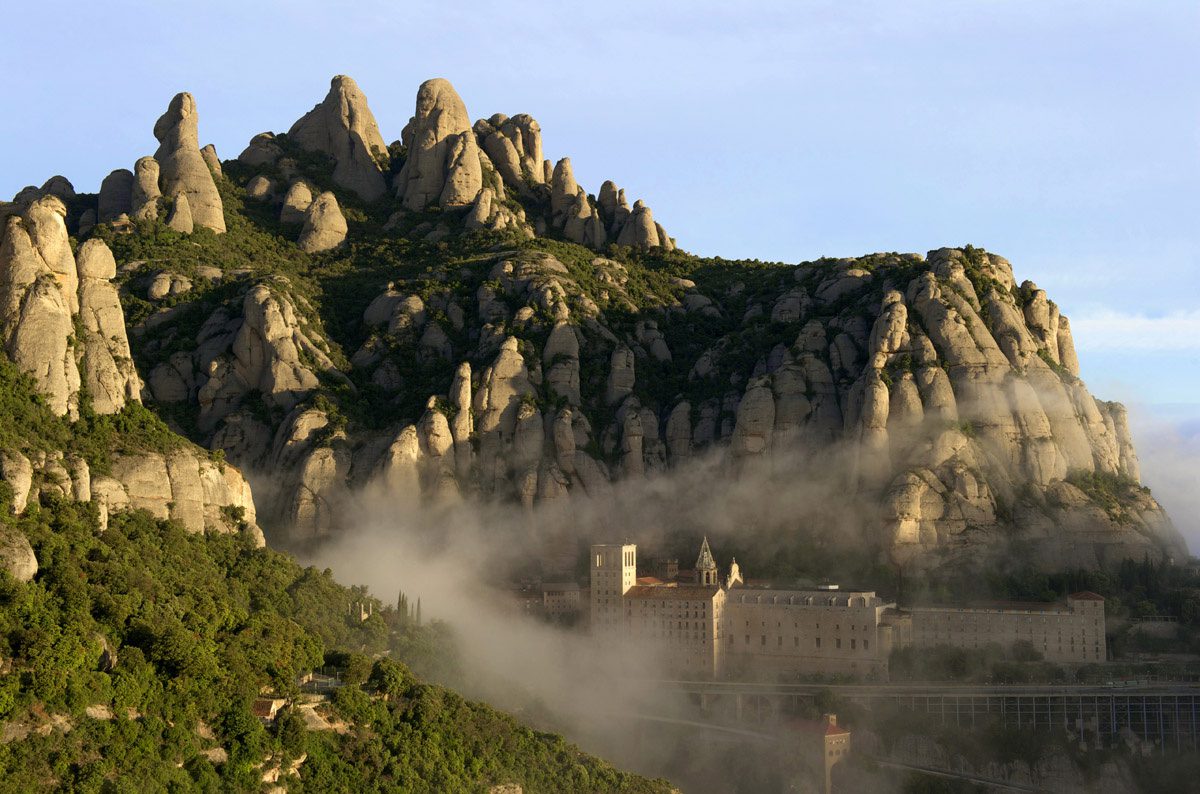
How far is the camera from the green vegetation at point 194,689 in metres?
111

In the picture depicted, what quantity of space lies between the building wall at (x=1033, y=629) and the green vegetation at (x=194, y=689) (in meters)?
36.5

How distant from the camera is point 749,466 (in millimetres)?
192000

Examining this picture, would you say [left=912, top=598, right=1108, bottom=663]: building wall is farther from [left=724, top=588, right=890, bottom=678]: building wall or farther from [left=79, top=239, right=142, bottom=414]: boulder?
[left=79, top=239, right=142, bottom=414]: boulder

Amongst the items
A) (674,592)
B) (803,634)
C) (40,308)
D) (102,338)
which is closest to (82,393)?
(102,338)

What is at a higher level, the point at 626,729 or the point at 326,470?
the point at 326,470

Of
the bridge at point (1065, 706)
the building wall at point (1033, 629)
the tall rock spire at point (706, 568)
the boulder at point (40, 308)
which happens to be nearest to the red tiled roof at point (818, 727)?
the bridge at point (1065, 706)

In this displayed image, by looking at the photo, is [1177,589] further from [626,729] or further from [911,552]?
[626,729]

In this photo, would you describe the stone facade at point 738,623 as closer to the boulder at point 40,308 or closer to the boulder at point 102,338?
the boulder at point 102,338

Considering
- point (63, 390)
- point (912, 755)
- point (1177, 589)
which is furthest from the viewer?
point (1177, 589)

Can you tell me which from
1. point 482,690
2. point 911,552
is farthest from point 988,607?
point 482,690

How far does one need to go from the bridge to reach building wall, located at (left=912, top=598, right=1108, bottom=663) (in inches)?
192

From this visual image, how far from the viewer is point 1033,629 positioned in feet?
540

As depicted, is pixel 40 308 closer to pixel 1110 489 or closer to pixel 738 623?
pixel 738 623

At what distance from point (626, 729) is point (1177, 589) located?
160 feet
